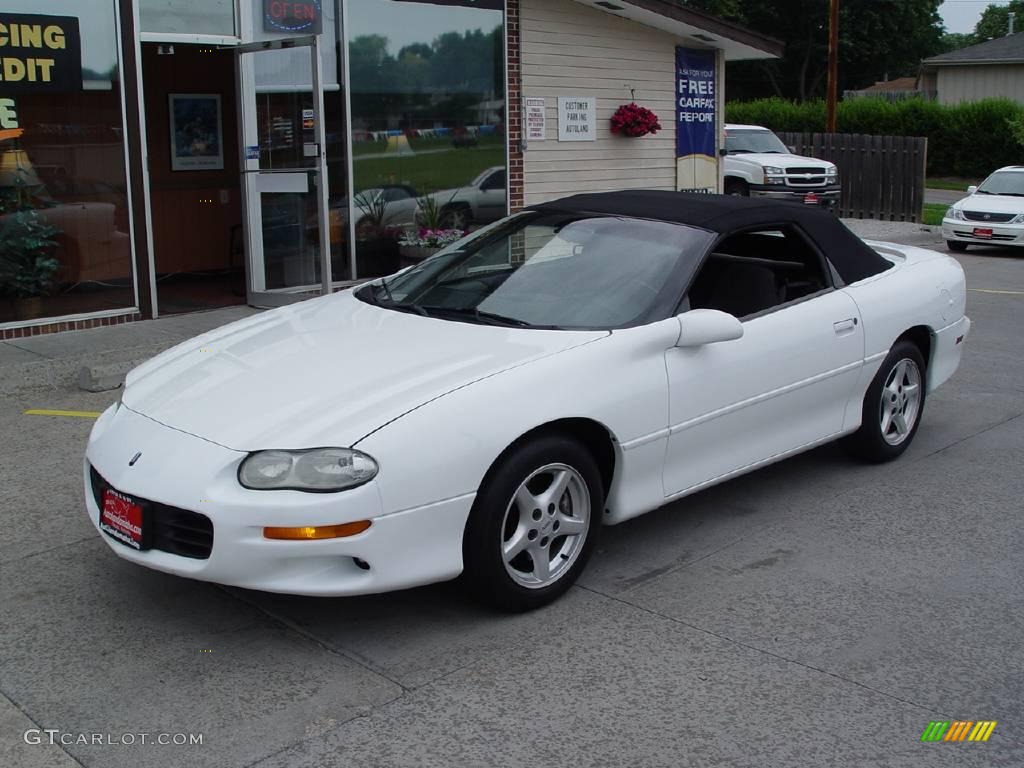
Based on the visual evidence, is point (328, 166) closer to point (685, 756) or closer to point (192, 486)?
point (192, 486)

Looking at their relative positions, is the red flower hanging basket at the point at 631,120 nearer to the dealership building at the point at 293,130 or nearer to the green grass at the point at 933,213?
the dealership building at the point at 293,130

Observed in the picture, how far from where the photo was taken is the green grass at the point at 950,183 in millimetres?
33469

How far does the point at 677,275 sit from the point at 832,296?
1.12 meters

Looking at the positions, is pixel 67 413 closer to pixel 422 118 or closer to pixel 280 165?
pixel 280 165

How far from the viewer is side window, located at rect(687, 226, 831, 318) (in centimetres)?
544

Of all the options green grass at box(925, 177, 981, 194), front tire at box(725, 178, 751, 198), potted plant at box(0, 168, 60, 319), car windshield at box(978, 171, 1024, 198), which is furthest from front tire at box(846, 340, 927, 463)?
green grass at box(925, 177, 981, 194)

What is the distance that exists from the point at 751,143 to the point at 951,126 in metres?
15.4

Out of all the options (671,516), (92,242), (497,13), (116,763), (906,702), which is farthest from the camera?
(497,13)

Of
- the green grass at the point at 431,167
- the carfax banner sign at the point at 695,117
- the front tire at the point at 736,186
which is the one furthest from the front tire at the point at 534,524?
the front tire at the point at 736,186

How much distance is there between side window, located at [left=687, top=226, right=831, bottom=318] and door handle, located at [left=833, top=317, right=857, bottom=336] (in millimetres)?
200

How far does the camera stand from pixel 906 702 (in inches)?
152

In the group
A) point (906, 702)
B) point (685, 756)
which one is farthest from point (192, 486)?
point (906, 702)

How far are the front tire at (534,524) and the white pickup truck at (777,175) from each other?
17589 mm

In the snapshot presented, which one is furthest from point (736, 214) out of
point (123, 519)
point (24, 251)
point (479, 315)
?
point (24, 251)
